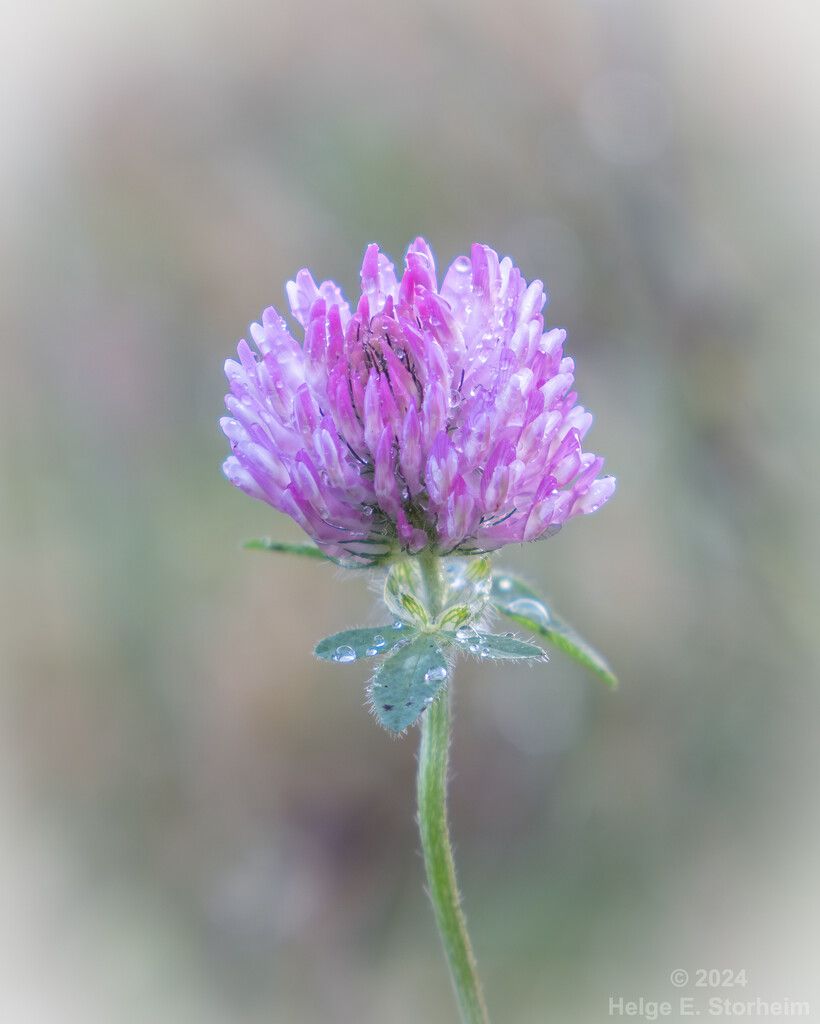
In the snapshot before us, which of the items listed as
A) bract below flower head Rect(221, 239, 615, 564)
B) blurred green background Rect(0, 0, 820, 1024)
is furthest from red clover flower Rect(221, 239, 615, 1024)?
blurred green background Rect(0, 0, 820, 1024)

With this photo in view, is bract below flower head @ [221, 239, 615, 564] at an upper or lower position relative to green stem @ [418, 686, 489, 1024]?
upper

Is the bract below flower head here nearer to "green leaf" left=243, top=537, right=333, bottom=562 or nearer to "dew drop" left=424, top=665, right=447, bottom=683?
"green leaf" left=243, top=537, right=333, bottom=562

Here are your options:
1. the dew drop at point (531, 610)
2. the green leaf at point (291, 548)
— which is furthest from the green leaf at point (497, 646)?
the green leaf at point (291, 548)

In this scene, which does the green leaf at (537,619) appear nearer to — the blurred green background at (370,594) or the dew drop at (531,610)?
the dew drop at (531,610)

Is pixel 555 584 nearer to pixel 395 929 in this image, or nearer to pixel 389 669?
pixel 395 929

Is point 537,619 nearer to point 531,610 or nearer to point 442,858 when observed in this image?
point 531,610

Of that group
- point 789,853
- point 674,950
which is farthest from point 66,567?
point 789,853

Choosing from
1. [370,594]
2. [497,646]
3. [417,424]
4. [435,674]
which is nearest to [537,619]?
[497,646]
